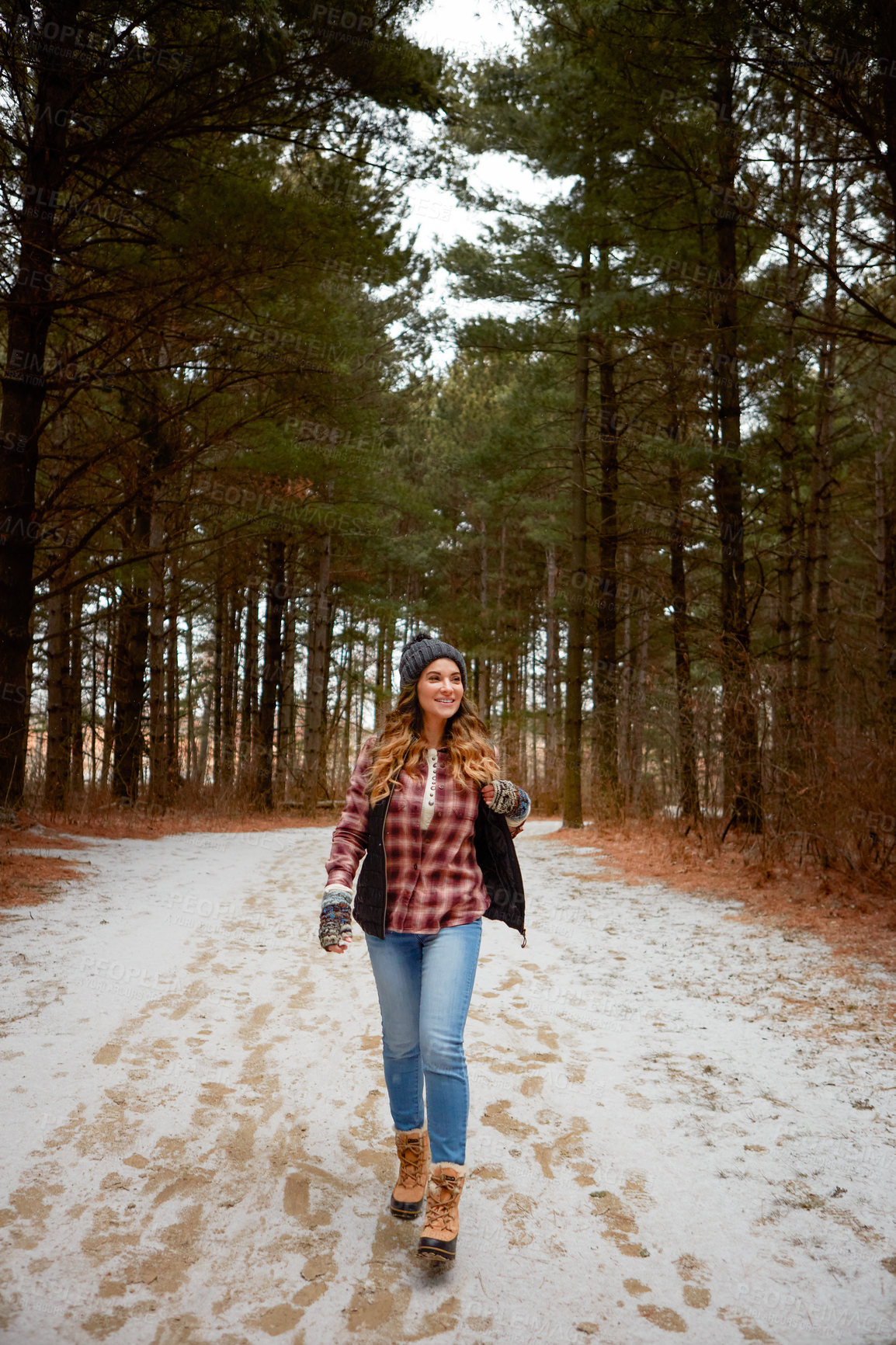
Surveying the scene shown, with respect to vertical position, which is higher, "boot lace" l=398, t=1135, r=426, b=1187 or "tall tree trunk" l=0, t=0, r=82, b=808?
"tall tree trunk" l=0, t=0, r=82, b=808

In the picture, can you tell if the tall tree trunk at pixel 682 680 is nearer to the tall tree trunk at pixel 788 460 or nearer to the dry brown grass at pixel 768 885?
the dry brown grass at pixel 768 885

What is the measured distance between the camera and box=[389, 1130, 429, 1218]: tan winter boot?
3.15 meters

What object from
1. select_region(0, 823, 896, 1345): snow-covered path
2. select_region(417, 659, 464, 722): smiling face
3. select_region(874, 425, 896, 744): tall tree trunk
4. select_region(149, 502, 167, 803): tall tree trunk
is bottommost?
select_region(0, 823, 896, 1345): snow-covered path

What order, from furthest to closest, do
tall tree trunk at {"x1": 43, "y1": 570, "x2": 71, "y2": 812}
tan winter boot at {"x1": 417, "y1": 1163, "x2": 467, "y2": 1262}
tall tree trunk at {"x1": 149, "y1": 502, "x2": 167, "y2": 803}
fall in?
tall tree trunk at {"x1": 149, "y1": 502, "x2": 167, "y2": 803}
tall tree trunk at {"x1": 43, "y1": 570, "x2": 71, "y2": 812}
tan winter boot at {"x1": 417, "y1": 1163, "x2": 467, "y2": 1262}

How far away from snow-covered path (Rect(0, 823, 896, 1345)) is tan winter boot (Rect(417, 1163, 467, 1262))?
86mm

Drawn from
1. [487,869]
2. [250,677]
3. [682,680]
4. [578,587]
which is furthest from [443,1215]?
[250,677]

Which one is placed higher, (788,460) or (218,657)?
(788,460)

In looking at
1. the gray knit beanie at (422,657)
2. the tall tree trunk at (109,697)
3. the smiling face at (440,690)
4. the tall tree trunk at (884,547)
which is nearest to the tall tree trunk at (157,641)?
the tall tree trunk at (109,697)

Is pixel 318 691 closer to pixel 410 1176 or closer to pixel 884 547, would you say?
pixel 884 547

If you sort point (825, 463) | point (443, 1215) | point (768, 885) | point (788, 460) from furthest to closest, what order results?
point (825, 463) → point (788, 460) → point (768, 885) → point (443, 1215)

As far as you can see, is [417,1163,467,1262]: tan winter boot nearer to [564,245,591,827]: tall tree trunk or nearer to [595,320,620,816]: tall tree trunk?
[564,245,591,827]: tall tree trunk

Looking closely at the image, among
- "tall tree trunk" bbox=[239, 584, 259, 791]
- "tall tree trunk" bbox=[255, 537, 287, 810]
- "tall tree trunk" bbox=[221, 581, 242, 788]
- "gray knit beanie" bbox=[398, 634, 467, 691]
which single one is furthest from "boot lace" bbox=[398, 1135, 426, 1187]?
"tall tree trunk" bbox=[221, 581, 242, 788]

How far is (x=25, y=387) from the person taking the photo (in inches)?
364

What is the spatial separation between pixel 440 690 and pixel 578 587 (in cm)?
1167
